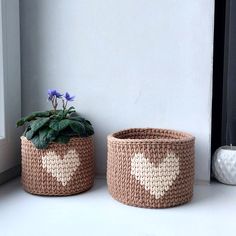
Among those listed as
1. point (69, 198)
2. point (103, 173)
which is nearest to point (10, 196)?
point (69, 198)

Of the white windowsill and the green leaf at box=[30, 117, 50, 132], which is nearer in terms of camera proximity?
the white windowsill

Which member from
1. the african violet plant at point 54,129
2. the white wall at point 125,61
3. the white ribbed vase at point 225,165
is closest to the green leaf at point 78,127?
the african violet plant at point 54,129

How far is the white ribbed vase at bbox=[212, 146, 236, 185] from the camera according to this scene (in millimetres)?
825

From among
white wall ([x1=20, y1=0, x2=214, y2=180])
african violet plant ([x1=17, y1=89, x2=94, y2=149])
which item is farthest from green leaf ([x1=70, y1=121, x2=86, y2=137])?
white wall ([x1=20, y1=0, x2=214, y2=180])

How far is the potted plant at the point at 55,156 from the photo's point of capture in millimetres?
750

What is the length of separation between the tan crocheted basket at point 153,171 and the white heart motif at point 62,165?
0.11 meters

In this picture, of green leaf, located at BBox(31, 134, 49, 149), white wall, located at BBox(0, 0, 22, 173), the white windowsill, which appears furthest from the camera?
white wall, located at BBox(0, 0, 22, 173)

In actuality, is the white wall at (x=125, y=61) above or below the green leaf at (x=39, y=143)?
above

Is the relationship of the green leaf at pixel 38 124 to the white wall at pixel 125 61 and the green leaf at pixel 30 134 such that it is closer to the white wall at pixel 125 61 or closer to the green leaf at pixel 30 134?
the green leaf at pixel 30 134

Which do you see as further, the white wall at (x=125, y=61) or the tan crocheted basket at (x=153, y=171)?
the white wall at (x=125, y=61)

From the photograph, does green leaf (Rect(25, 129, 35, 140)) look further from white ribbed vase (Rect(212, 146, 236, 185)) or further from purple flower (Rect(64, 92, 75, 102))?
white ribbed vase (Rect(212, 146, 236, 185))

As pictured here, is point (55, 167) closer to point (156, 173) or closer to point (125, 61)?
point (156, 173)

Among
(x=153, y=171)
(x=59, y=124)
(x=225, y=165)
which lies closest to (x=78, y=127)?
(x=59, y=124)

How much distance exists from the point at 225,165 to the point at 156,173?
0.25 metres
